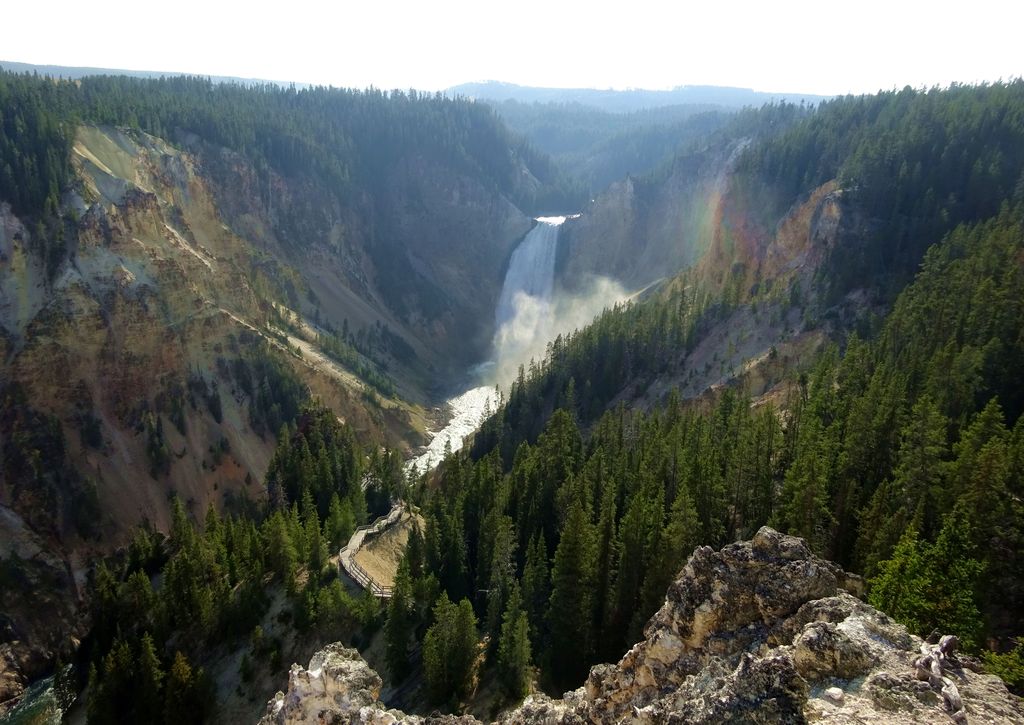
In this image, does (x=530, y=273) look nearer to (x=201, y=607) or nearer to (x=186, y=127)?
(x=186, y=127)

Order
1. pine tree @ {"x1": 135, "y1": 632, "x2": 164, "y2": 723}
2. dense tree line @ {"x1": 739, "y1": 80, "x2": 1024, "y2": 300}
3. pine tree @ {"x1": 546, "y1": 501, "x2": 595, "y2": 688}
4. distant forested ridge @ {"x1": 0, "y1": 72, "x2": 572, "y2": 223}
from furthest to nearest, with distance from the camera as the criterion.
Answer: distant forested ridge @ {"x1": 0, "y1": 72, "x2": 572, "y2": 223} < dense tree line @ {"x1": 739, "y1": 80, "x2": 1024, "y2": 300} < pine tree @ {"x1": 135, "y1": 632, "x2": 164, "y2": 723} < pine tree @ {"x1": 546, "y1": 501, "x2": 595, "y2": 688}

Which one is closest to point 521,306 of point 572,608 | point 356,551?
point 356,551

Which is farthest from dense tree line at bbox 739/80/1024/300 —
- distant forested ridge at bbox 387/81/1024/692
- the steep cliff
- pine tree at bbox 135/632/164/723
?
pine tree at bbox 135/632/164/723

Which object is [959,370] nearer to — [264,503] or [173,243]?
[264,503]

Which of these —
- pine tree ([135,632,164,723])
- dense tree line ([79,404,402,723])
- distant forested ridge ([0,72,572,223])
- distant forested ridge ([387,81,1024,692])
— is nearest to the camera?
distant forested ridge ([387,81,1024,692])

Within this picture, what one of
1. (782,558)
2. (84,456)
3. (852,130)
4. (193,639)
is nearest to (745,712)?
(782,558)

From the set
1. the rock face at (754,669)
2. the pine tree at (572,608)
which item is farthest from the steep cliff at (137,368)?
the rock face at (754,669)

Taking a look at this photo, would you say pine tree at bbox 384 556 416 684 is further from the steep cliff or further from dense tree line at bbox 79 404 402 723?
the steep cliff
